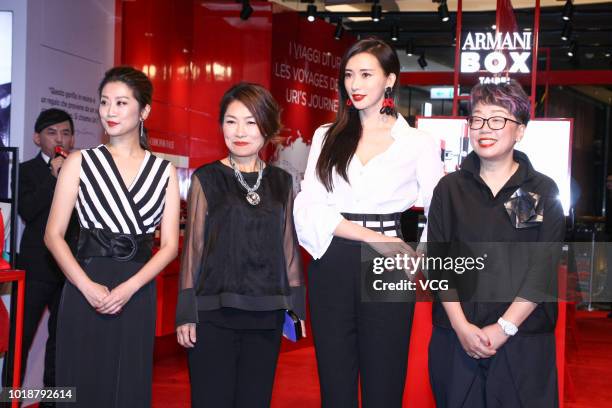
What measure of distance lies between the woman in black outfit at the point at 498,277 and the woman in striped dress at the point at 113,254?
92cm

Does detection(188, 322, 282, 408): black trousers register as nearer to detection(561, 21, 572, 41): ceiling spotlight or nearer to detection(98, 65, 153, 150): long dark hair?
detection(98, 65, 153, 150): long dark hair

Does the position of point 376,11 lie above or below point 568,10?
below

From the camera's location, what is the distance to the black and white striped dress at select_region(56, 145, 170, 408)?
2584mm

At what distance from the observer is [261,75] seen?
6.75 m

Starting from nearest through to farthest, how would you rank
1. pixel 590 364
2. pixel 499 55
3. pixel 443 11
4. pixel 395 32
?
pixel 499 55
pixel 590 364
pixel 443 11
pixel 395 32

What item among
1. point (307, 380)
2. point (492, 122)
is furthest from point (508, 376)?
point (307, 380)

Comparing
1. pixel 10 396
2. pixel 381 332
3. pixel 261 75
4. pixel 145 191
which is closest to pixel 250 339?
pixel 381 332

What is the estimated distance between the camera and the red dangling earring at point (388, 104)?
2.75m

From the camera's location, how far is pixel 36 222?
4.25m

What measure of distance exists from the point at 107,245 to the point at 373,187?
86 centimetres

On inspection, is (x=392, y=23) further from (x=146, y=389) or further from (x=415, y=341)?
(x=146, y=389)

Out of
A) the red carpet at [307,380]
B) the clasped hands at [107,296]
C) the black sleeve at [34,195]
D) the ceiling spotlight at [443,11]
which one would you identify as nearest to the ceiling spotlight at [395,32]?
the ceiling spotlight at [443,11]

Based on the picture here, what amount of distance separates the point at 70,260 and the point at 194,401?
0.59 meters

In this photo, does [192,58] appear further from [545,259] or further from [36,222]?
[545,259]
